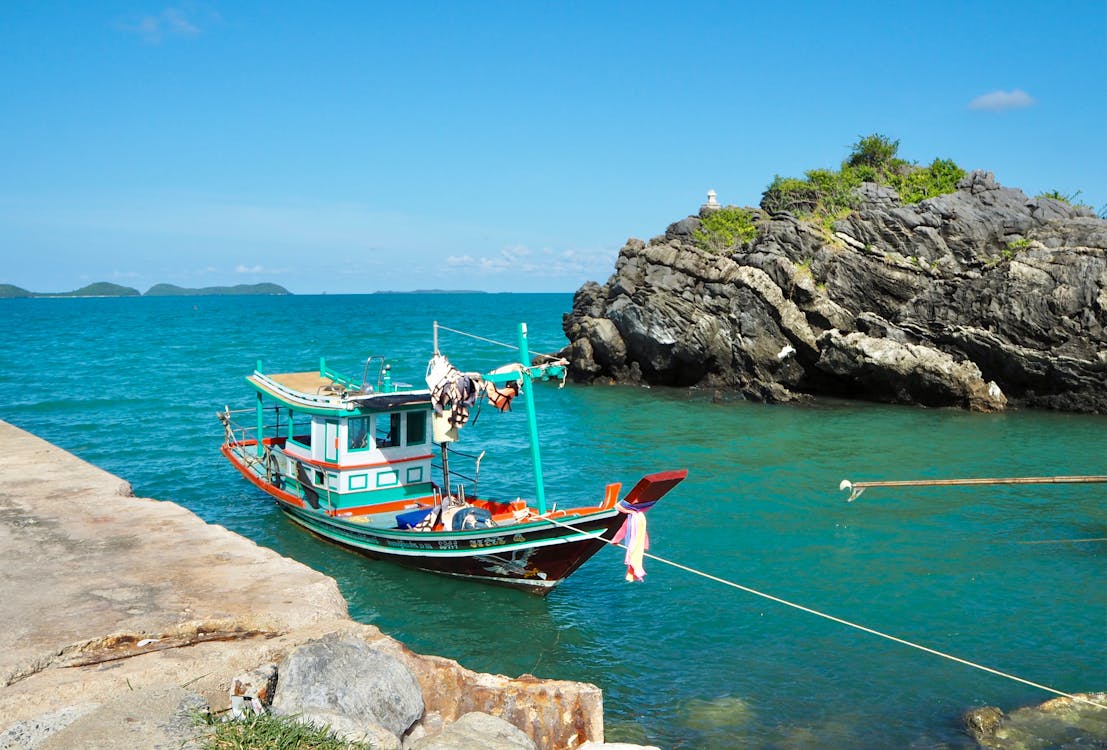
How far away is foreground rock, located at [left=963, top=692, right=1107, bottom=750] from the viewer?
11000 millimetres

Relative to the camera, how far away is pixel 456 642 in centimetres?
1448

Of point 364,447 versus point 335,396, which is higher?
point 335,396

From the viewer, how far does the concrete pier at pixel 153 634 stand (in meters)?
6.95

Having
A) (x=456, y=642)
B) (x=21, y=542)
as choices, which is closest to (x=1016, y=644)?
(x=456, y=642)

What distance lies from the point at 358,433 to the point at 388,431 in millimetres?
1124

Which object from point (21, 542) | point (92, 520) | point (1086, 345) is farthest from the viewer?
point (1086, 345)

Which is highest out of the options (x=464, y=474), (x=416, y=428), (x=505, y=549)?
(x=416, y=428)

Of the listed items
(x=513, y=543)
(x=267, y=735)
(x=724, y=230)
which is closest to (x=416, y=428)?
(x=513, y=543)

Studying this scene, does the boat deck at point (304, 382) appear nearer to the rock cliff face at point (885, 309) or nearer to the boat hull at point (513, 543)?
the boat hull at point (513, 543)

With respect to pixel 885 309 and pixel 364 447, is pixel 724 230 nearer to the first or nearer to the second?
pixel 885 309

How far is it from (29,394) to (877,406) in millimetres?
39872

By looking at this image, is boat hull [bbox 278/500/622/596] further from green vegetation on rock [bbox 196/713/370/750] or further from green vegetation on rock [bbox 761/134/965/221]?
green vegetation on rock [bbox 761/134/965/221]

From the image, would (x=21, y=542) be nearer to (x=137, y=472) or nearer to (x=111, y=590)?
(x=111, y=590)

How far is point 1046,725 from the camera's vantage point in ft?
37.3
